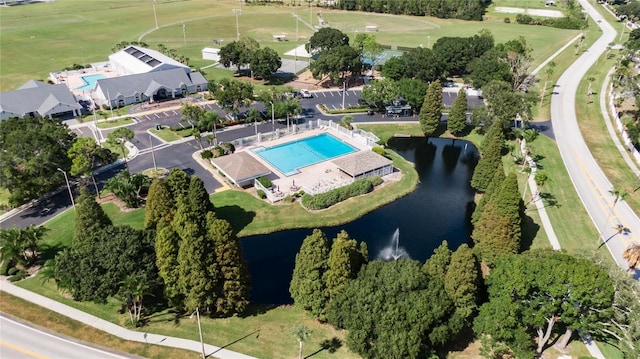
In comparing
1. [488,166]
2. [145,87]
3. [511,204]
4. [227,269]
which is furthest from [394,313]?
[145,87]

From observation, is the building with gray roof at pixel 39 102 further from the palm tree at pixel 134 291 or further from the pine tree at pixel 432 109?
the pine tree at pixel 432 109

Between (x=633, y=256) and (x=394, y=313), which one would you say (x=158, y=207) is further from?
(x=633, y=256)

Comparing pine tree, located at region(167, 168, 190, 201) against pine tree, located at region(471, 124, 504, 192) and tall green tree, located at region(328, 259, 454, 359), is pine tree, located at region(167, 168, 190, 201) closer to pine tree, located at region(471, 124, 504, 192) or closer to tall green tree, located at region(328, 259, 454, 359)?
tall green tree, located at region(328, 259, 454, 359)

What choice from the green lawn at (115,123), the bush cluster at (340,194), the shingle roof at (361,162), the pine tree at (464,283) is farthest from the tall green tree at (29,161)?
the pine tree at (464,283)

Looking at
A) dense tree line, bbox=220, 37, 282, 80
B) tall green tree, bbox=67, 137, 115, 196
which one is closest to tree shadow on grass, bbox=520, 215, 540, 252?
tall green tree, bbox=67, 137, 115, 196

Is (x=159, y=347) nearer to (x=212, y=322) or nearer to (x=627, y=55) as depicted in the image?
(x=212, y=322)
